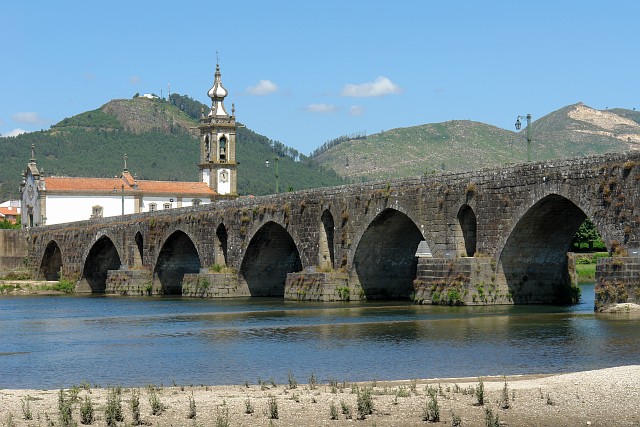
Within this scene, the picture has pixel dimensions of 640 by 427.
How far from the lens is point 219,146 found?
126 meters

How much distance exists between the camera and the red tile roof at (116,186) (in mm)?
120144

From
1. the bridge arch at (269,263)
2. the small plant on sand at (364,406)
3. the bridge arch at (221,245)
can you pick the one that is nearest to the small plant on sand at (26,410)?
the small plant on sand at (364,406)

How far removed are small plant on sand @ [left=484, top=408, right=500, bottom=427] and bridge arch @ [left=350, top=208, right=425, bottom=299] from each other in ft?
107

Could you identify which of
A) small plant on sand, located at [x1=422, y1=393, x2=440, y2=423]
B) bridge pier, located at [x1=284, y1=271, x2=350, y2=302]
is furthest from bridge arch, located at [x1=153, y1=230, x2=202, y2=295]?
small plant on sand, located at [x1=422, y1=393, x2=440, y2=423]

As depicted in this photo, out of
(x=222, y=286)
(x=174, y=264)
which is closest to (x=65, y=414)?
(x=222, y=286)

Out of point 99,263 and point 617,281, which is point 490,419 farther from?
point 99,263

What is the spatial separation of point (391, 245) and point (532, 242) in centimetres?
1043

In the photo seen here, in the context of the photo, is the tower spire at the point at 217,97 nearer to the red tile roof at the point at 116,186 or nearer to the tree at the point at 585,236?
the red tile roof at the point at 116,186

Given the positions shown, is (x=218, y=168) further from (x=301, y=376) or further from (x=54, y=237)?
(x=301, y=376)

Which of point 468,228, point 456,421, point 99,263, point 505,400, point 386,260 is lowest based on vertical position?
point 456,421

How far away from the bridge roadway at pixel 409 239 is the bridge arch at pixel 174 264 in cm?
9

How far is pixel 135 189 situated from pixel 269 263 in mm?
61504

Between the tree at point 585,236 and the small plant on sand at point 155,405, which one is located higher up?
the tree at point 585,236

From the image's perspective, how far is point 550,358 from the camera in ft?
94.1
